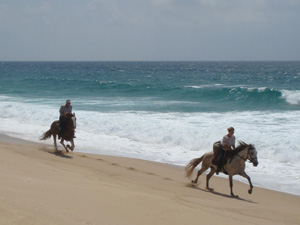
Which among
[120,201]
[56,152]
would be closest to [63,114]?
[56,152]

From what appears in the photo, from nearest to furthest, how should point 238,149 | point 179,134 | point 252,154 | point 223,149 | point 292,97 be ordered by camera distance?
1. point 252,154
2. point 238,149
3. point 223,149
4. point 179,134
5. point 292,97

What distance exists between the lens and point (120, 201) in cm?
696

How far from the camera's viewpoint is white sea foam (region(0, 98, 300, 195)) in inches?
562

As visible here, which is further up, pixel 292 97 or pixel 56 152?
pixel 292 97

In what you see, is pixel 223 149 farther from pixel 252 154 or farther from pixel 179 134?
pixel 179 134

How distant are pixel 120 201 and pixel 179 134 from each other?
38.4 ft

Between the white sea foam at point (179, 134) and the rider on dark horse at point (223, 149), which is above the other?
the rider on dark horse at point (223, 149)

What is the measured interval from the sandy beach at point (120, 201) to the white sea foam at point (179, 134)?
6.99 feet

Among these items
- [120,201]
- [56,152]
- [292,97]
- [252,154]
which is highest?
[292,97]

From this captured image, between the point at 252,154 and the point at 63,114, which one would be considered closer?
the point at 252,154

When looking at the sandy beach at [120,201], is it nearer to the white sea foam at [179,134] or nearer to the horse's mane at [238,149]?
the horse's mane at [238,149]

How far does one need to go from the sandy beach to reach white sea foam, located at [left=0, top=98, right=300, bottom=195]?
213 centimetres

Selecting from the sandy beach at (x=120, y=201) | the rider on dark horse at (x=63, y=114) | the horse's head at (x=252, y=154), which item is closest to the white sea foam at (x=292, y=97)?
the rider on dark horse at (x=63, y=114)

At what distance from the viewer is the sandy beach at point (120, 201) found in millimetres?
5840
